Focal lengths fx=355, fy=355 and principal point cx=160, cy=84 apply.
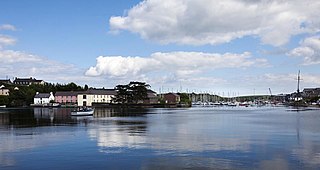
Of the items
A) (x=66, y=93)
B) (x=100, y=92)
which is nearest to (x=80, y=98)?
(x=100, y=92)

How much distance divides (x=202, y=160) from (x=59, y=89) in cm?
14407


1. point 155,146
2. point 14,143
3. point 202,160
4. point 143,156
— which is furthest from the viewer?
point 14,143

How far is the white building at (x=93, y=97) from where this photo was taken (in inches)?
5251

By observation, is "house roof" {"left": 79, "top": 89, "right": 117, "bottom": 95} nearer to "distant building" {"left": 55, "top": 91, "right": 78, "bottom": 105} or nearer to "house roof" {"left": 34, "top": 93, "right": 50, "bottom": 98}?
"distant building" {"left": 55, "top": 91, "right": 78, "bottom": 105}

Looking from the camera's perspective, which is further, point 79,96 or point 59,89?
point 59,89

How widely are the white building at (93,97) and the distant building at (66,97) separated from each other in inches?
231

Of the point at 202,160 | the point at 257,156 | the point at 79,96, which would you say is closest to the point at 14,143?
the point at 202,160

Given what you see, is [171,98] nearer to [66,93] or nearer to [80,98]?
[80,98]

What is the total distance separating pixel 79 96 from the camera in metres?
134

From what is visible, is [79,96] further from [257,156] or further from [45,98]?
[257,156]

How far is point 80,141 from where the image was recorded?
2412 centimetres

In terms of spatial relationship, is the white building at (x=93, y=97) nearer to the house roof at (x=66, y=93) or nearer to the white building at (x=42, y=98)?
the house roof at (x=66, y=93)

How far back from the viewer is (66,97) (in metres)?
142

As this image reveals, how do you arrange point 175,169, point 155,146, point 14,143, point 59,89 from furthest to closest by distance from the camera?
point 59,89 → point 14,143 → point 155,146 → point 175,169
